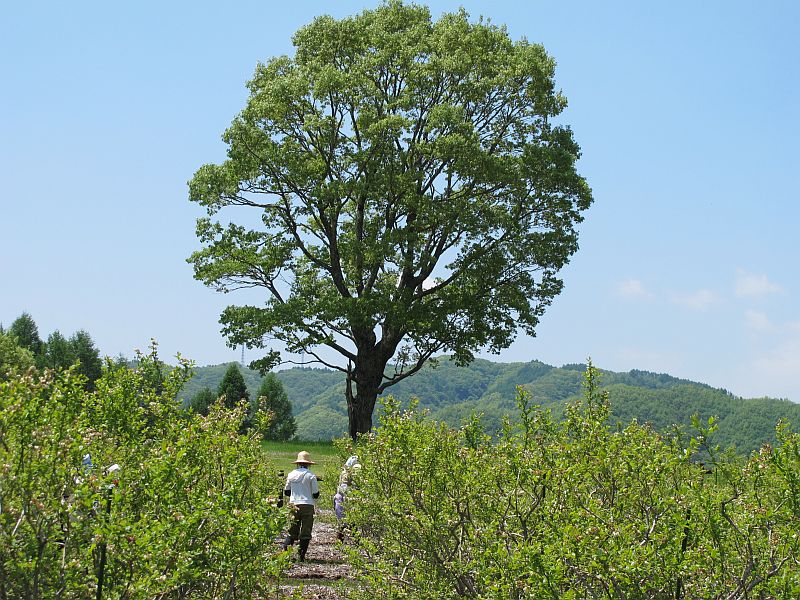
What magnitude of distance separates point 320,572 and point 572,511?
8.00m

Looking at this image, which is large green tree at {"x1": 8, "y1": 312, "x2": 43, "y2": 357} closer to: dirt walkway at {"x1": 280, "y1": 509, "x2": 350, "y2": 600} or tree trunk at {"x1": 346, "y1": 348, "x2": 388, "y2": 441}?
tree trunk at {"x1": 346, "y1": 348, "x2": 388, "y2": 441}

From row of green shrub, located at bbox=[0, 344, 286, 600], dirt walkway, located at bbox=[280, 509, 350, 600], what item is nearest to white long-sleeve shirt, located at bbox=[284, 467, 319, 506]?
dirt walkway, located at bbox=[280, 509, 350, 600]

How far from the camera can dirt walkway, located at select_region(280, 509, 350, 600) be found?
38.5 ft

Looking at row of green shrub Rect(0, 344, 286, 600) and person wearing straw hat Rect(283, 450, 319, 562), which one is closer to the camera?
row of green shrub Rect(0, 344, 286, 600)

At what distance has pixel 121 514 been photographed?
20.2 ft

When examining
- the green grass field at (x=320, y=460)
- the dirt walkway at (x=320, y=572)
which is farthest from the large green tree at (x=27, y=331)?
the dirt walkway at (x=320, y=572)

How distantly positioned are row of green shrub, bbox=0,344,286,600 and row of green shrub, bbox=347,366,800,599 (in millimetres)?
1623

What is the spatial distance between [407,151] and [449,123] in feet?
7.07

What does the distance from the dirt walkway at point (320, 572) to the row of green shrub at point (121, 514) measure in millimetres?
3106

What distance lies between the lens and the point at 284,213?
3306cm

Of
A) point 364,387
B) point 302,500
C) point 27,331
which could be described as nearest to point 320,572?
point 302,500

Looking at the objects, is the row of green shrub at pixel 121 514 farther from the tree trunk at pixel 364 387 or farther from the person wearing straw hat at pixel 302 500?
the tree trunk at pixel 364 387

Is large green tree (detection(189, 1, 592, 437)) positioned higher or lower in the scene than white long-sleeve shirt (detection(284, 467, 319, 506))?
higher

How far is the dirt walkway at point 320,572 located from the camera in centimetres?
1173
